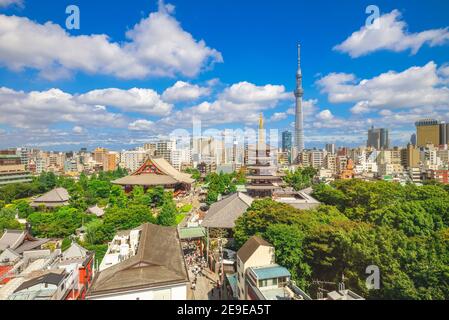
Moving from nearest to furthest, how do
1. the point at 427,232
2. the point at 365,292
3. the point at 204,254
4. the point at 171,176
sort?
the point at 365,292 < the point at 427,232 < the point at 204,254 < the point at 171,176

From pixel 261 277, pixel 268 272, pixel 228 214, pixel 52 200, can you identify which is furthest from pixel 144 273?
pixel 52 200

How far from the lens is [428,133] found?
82.9m

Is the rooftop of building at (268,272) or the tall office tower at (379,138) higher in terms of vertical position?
the tall office tower at (379,138)

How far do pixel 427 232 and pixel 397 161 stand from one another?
64.2 m

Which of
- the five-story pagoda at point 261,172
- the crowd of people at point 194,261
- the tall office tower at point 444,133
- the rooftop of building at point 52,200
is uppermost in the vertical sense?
the tall office tower at point 444,133

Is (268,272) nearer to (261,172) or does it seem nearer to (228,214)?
(228,214)

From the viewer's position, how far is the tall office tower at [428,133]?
269 feet

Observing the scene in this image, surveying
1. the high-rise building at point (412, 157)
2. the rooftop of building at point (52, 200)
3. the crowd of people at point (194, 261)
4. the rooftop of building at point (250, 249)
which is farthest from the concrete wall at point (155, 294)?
the high-rise building at point (412, 157)

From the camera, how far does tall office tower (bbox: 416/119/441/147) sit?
82.0 meters

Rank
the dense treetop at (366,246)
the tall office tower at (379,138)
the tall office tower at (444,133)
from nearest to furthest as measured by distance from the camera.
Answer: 1. the dense treetop at (366,246)
2. the tall office tower at (444,133)
3. the tall office tower at (379,138)

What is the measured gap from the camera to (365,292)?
9297mm

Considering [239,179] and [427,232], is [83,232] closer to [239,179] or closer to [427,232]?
[427,232]

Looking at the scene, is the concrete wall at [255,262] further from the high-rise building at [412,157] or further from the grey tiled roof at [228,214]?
the high-rise building at [412,157]
